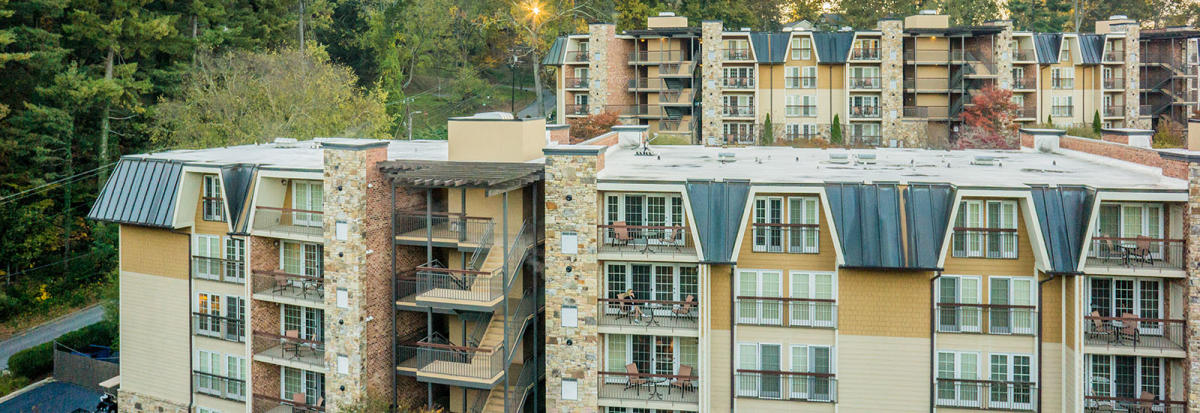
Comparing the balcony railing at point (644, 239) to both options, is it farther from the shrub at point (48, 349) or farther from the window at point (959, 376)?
the shrub at point (48, 349)

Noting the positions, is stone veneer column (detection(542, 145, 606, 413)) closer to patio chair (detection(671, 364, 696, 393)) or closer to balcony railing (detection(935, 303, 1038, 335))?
patio chair (detection(671, 364, 696, 393))

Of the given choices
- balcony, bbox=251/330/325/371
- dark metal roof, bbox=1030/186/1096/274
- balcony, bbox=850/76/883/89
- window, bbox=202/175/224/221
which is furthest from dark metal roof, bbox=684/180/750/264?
balcony, bbox=850/76/883/89

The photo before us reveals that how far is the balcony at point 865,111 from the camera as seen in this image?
2803 inches

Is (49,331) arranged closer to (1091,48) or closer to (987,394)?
(987,394)

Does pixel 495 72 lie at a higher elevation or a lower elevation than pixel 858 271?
higher

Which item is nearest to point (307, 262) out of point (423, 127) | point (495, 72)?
point (423, 127)

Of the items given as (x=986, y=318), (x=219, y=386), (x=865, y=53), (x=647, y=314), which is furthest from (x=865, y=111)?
(x=219, y=386)

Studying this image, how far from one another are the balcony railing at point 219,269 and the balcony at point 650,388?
12916 millimetres

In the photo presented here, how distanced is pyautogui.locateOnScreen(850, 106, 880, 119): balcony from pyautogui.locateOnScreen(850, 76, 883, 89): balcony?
146cm

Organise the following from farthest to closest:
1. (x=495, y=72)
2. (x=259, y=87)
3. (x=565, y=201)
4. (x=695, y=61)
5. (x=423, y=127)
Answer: (x=495, y=72), (x=423, y=127), (x=695, y=61), (x=259, y=87), (x=565, y=201)

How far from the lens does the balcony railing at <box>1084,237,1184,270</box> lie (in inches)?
1040

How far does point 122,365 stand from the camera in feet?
120

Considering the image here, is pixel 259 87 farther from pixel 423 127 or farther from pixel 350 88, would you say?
pixel 423 127

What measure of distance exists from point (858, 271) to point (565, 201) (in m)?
8.50
